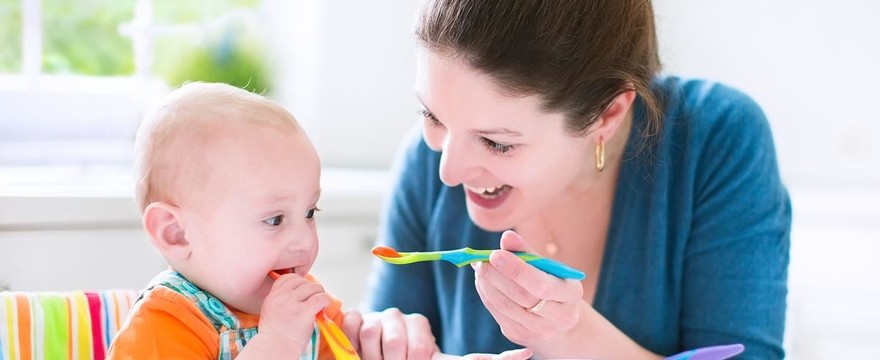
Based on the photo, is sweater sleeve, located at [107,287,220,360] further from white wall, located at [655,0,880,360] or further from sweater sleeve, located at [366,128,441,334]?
white wall, located at [655,0,880,360]

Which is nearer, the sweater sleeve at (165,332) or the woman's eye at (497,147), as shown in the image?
the sweater sleeve at (165,332)

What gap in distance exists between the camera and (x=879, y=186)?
253 cm

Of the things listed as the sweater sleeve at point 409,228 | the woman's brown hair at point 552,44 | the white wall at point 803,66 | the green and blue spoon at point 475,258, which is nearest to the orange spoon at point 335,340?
the green and blue spoon at point 475,258

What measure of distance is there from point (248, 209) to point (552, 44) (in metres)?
0.47

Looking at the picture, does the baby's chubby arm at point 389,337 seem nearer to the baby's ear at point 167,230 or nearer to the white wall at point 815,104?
the baby's ear at point 167,230

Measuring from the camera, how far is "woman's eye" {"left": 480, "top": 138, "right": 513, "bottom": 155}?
1.33m

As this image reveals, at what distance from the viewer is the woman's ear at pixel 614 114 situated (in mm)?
1411

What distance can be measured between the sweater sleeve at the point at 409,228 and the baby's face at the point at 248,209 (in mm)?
505

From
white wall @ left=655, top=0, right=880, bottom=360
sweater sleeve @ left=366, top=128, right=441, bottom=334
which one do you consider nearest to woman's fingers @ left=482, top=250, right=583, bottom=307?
sweater sleeve @ left=366, top=128, right=441, bottom=334

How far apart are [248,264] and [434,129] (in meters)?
0.38

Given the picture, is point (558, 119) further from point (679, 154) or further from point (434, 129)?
point (679, 154)

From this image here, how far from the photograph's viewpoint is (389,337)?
1.29 m

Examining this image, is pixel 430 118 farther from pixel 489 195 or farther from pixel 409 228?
pixel 409 228

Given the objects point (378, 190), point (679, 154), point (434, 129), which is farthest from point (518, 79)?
point (378, 190)
